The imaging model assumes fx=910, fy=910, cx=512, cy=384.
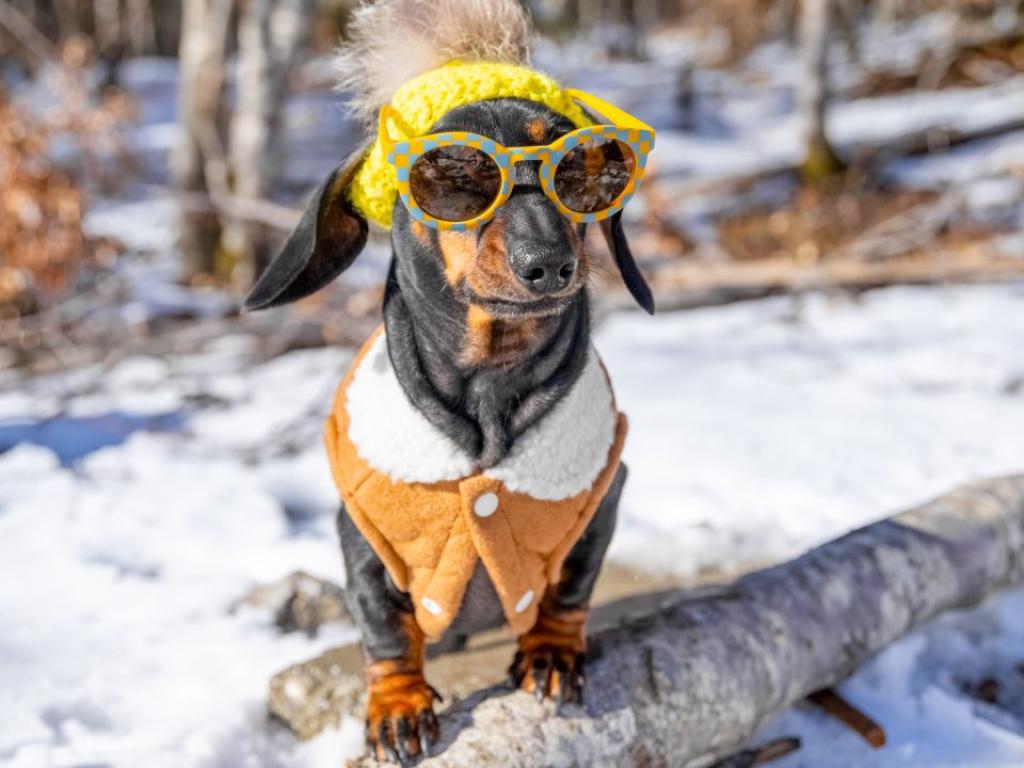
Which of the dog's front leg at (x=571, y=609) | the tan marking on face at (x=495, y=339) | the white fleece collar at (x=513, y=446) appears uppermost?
the tan marking on face at (x=495, y=339)

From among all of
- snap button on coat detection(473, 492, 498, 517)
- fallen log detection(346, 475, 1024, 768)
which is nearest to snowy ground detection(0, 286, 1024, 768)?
fallen log detection(346, 475, 1024, 768)

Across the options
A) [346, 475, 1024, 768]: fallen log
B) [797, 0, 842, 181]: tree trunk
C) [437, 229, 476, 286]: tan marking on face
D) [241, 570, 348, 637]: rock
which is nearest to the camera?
[437, 229, 476, 286]: tan marking on face

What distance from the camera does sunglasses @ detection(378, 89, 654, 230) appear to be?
59.3 inches

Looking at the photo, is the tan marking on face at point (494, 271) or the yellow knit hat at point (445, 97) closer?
the tan marking on face at point (494, 271)

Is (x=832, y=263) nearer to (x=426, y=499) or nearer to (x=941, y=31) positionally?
(x=426, y=499)

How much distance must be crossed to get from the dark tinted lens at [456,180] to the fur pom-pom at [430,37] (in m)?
0.34

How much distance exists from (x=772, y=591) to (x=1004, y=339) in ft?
9.85

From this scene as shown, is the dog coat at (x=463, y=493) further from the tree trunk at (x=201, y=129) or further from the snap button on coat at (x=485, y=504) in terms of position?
the tree trunk at (x=201, y=129)

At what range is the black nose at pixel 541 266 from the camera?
4.72 feet

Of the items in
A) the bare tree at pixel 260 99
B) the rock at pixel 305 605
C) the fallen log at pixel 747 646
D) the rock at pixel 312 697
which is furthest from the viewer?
the bare tree at pixel 260 99

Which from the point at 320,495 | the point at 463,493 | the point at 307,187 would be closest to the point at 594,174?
the point at 463,493

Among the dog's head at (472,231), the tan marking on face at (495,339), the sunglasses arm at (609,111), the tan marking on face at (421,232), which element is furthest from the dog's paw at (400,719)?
the sunglasses arm at (609,111)

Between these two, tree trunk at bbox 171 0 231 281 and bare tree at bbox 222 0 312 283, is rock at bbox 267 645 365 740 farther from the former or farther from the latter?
tree trunk at bbox 171 0 231 281

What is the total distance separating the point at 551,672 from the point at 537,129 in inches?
39.7
